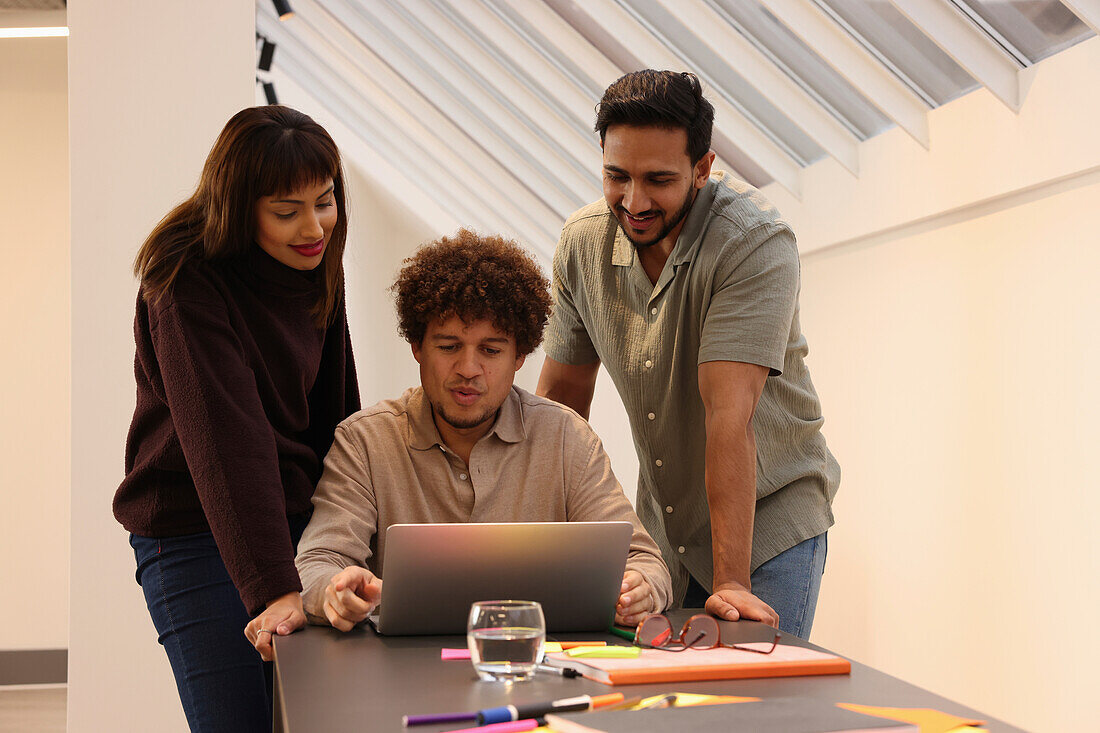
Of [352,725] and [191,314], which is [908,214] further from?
[352,725]

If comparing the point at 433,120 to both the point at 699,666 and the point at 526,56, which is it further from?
the point at 699,666

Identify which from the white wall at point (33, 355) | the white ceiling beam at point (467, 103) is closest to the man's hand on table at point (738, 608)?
the white ceiling beam at point (467, 103)

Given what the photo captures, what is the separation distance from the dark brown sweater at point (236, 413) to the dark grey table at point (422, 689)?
25 cm

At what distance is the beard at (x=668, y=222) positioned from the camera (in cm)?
187

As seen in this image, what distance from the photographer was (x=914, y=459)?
138 inches

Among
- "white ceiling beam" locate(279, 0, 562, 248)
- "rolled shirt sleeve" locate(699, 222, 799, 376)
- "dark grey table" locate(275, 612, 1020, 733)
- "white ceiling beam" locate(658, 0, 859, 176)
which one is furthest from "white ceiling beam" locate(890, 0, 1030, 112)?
"white ceiling beam" locate(279, 0, 562, 248)

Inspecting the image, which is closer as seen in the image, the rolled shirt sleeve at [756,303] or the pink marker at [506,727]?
the pink marker at [506,727]

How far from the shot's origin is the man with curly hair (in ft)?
5.52

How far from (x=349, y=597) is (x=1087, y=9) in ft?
6.66

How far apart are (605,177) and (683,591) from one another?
2.52 feet

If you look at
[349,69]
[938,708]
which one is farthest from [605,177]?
[349,69]

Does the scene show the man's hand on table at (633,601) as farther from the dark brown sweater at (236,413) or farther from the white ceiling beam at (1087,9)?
the white ceiling beam at (1087,9)

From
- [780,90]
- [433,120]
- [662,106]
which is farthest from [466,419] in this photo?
[433,120]

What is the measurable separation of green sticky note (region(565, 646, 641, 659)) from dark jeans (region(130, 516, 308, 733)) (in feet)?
1.97
